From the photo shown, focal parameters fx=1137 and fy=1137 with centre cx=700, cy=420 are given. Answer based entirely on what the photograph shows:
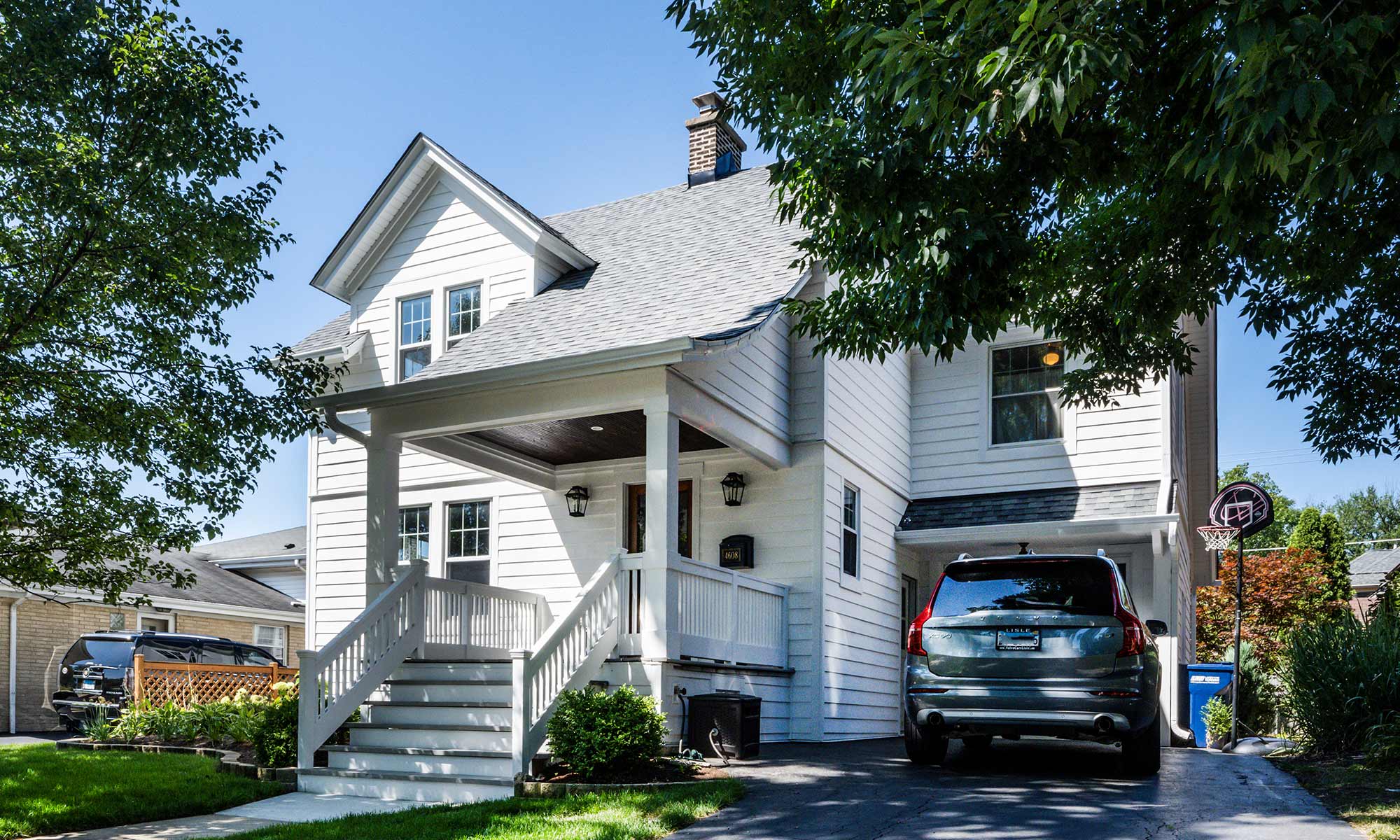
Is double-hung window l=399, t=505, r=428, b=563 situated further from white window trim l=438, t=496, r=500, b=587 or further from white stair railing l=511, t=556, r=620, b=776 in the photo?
white stair railing l=511, t=556, r=620, b=776

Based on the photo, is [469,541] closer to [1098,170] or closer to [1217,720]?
[1217,720]

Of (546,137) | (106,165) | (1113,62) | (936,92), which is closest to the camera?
(1113,62)

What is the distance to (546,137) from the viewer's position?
1578 centimetres

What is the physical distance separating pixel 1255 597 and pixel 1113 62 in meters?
23.0

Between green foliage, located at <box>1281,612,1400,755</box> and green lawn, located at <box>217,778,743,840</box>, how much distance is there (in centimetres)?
608

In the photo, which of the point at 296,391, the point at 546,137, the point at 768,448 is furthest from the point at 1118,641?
the point at 546,137

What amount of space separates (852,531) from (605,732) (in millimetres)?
6643

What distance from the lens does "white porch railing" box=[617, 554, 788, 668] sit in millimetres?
10922

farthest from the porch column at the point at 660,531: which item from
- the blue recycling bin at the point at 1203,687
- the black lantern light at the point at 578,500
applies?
the blue recycling bin at the point at 1203,687

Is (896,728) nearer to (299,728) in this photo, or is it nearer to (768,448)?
(768,448)

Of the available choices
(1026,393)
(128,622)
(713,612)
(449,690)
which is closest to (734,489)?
(713,612)

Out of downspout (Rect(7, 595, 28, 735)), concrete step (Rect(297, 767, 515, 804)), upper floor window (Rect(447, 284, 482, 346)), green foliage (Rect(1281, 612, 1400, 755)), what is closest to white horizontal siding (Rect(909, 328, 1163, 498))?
green foliage (Rect(1281, 612, 1400, 755))

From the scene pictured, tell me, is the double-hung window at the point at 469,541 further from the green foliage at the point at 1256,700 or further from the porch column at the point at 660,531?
the green foliage at the point at 1256,700

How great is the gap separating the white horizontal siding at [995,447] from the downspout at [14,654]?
56.6ft
